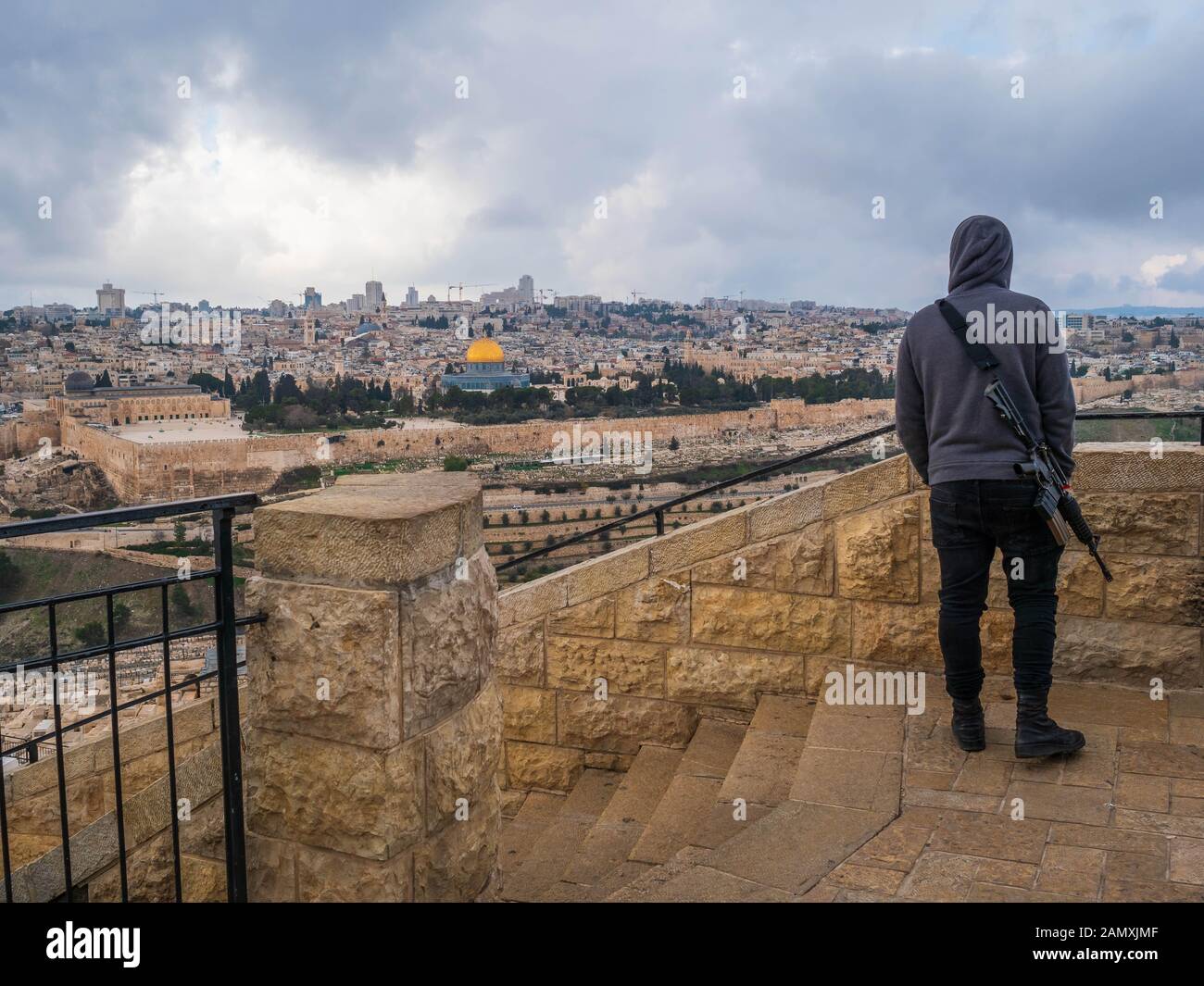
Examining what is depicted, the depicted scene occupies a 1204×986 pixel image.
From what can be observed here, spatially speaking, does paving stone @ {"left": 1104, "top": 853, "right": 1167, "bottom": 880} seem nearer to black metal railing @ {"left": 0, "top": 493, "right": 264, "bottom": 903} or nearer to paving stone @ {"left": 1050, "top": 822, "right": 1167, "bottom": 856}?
paving stone @ {"left": 1050, "top": 822, "right": 1167, "bottom": 856}

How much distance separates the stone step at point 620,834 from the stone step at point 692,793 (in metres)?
0.10

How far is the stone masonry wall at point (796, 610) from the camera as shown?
176 inches

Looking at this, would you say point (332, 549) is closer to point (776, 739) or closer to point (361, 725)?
point (361, 725)

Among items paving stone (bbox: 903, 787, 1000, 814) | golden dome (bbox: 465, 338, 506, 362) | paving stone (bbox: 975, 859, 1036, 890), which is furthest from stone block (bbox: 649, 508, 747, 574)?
golden dome (bbox: 465, 338, 506, 362)

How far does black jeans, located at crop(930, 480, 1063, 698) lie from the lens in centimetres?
342

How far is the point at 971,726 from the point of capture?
3721 mm

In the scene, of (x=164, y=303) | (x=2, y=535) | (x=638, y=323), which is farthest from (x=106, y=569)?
(x=638, y=323)

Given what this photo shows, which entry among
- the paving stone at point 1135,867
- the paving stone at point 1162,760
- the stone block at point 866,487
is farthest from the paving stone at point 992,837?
the stone block at point 866,487

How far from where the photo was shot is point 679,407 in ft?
151

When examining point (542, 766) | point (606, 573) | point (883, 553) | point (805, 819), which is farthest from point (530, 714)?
point (805, 819)

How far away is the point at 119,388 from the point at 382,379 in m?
19.0

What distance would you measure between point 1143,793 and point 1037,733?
0.36 metres

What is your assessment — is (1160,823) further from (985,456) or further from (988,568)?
(985,456)

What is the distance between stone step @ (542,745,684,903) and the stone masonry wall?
8.0 inches
